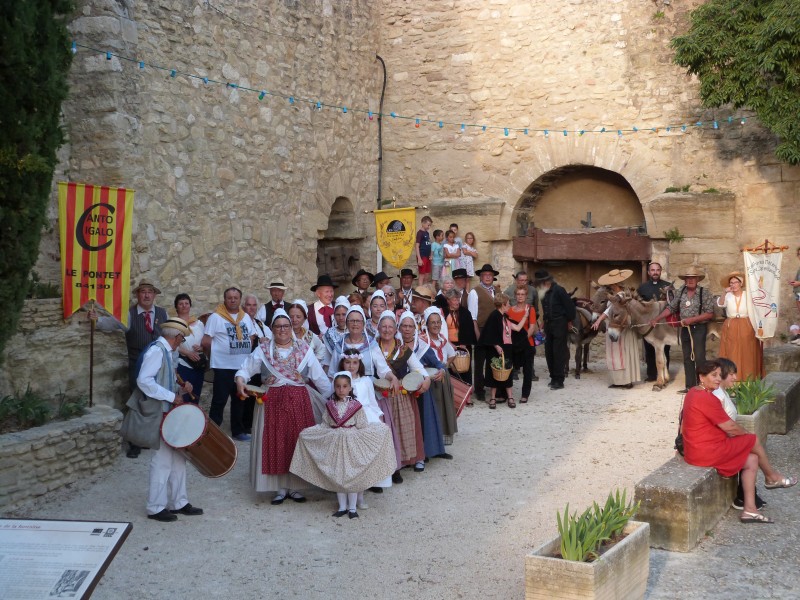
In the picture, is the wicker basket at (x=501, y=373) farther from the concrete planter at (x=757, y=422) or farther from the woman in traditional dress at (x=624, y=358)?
the concrete planter at (x=757, y=422)

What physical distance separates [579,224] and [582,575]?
11721 millimetres

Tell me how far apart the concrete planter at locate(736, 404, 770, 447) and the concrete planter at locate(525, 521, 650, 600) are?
3334 millimetres

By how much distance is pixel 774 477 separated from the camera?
705 cm

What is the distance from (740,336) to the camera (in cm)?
1123

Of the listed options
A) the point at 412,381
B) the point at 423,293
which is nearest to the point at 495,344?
the point at 423,293

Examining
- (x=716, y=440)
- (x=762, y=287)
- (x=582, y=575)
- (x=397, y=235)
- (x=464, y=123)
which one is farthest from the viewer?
(x=464, y=123)

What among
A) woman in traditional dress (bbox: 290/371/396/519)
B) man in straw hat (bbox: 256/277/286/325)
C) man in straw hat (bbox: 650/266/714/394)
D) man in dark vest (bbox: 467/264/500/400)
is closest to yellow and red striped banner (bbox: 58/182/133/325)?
man in straw hat (bbox: 256/277/286/325)

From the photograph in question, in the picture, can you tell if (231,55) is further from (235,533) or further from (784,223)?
(784,223)

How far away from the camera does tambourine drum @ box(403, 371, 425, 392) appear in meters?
8.20

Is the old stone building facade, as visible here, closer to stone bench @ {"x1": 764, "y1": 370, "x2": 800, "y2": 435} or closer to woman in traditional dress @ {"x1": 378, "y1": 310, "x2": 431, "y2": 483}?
woman in traditional dress @ {"x1": 378, "y1": 310, "x2": 431, "y2": 483}

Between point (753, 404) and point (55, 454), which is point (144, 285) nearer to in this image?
point (55, 454)

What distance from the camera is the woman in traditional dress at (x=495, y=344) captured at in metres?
11.3

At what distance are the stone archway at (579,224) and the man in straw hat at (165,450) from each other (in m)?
9.30

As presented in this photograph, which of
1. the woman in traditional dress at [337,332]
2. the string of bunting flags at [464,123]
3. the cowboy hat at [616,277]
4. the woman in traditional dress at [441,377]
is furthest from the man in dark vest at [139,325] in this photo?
the cowboy hat at [616,277]
